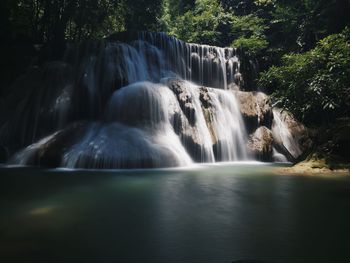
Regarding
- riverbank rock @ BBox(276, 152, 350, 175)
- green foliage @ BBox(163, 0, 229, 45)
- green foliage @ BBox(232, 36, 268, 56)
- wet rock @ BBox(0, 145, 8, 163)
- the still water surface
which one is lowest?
the still water surface

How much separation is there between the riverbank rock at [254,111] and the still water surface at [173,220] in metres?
9.27

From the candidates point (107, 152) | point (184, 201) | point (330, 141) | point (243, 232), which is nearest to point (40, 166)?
point (107, 152)

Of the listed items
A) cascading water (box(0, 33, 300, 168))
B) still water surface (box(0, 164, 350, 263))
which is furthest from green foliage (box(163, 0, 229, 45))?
still water surface (box(0, 164, 350, 263))

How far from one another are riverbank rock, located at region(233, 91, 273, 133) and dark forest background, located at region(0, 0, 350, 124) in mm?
1413

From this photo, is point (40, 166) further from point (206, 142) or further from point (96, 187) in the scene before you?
point (206, 142)

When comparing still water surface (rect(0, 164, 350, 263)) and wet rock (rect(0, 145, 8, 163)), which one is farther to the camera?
wet rock (rect(0, 145, 8, 163))

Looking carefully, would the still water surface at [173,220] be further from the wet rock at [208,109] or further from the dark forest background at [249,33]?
the wet rock at [208,109]

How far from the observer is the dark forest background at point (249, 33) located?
45.6 feet

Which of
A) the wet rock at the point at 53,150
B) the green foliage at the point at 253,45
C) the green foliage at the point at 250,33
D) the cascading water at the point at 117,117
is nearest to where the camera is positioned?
the wet rock at the point at 53,150

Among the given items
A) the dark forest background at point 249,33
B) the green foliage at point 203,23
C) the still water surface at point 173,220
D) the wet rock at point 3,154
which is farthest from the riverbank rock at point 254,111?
the green foliage at point 203,23

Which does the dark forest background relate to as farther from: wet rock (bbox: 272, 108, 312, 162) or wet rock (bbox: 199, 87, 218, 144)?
wet rock (bbox: 199, 87, 218, 144)

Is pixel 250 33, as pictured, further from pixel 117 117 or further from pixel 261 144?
pixel 117 117

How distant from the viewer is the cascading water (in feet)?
42.7

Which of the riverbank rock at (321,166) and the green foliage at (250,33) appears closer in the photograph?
the riverbank rock at (321,166)
